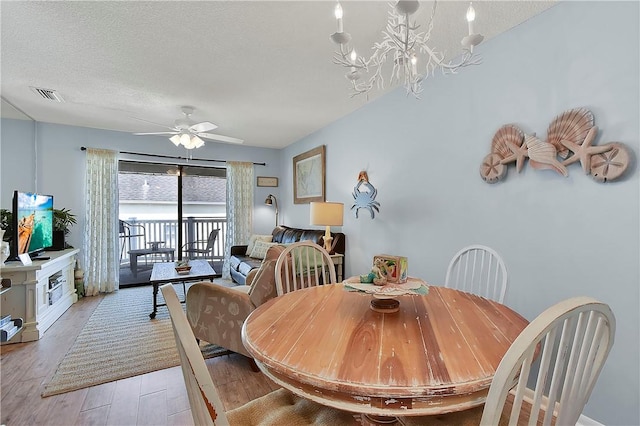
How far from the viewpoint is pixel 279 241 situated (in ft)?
15.6

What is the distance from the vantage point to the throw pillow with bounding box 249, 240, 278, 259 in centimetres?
450

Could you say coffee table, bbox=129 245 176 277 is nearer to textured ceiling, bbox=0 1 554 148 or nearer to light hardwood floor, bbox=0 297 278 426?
textured ceiling, bbox=0 1 554 148

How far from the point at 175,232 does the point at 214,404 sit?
17.4 feet

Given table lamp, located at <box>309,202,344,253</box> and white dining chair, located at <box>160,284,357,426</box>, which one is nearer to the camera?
white dining chair, located at <box>160,284,357,426</box>

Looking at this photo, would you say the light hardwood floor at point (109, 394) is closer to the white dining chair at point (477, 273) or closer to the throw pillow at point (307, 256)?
the throw pillow at point (307, 256)

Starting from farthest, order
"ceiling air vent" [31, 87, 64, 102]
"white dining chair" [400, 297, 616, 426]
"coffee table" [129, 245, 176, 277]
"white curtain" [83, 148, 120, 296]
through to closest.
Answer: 1. "coffee table" [129, 245, 176, 277]
2. "white curtain" [83, 148, 120, 296]
3. "ceiling air vent" [31, 87, 64, 102]
4. "white dining chair" [400, 297, 616, 426]

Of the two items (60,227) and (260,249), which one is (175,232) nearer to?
(60,227)

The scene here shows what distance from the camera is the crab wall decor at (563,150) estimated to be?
4.98 feet

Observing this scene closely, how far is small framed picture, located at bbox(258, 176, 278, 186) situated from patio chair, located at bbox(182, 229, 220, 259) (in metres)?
1.22

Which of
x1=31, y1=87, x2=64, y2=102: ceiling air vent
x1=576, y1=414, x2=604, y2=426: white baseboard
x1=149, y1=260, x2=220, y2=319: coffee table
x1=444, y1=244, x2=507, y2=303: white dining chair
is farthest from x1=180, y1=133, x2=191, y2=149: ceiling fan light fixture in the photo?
x1=576, y1=414, x2=604, y2=426: white baseboard

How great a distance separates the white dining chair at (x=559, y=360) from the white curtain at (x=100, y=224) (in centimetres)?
511

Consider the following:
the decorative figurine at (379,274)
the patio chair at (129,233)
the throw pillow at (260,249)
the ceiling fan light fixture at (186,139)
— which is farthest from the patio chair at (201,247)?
the decorative figurine at (379,274)

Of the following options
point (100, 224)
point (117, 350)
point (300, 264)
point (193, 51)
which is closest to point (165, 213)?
point (100, 224)

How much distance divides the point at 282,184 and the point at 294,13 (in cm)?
410
